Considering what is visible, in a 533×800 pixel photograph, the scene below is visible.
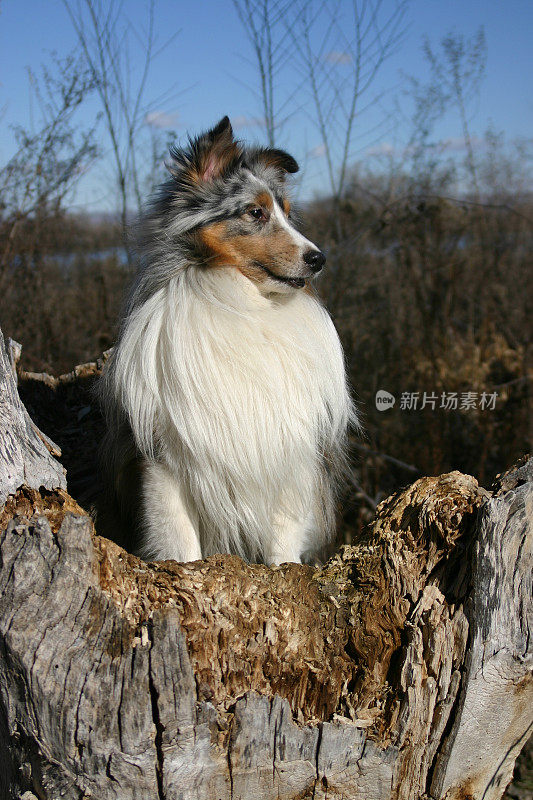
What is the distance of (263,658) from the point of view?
2.00m

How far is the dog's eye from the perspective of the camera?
9.20ft

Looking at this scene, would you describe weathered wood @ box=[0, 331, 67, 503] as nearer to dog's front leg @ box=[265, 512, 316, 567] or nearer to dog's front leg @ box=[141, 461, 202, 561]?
dog's front leg @ box=[141, 461, 202, 561]

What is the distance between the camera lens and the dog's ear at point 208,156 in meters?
2.84

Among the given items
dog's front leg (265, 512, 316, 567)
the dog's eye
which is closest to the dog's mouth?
the dog's eye

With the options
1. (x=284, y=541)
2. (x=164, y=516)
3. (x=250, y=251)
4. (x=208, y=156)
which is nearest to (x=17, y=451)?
(x=164, y=516)

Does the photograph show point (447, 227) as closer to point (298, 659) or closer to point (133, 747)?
point (298, 659)

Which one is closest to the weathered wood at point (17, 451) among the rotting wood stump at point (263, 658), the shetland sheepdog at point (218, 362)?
the rotting wood stump at point (263, 658)

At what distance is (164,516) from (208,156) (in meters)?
1.60

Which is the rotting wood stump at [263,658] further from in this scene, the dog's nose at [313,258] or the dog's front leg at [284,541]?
the dog's nose at [313,258]

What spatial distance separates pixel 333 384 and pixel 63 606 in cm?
157

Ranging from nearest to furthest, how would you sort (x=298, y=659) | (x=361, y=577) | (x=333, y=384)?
(x=298, y=659), (x=361, y=577), (x=333, y=384)

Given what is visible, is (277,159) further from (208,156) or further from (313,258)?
(313,258)

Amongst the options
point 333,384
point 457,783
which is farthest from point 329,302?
point 457,783

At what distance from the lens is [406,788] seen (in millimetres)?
2088
